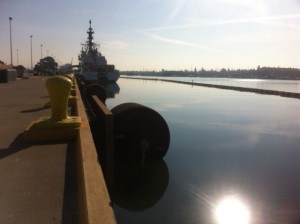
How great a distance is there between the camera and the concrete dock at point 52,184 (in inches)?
152

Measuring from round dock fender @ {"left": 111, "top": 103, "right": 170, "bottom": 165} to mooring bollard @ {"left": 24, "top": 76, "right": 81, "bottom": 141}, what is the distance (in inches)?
146

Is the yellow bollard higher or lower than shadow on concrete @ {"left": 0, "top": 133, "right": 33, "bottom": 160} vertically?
higher

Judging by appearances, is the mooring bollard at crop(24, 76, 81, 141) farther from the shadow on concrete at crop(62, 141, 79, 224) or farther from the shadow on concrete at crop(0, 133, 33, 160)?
the shadow on concrete at crop(62, 141, 79, 224)

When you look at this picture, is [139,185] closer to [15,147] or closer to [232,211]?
[232,211]

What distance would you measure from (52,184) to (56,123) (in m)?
2.79

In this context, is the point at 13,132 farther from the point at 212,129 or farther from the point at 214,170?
the point at 212,129

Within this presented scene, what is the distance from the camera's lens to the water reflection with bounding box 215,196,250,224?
890 centimetres

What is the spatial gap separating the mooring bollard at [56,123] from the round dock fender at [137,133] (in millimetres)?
3707

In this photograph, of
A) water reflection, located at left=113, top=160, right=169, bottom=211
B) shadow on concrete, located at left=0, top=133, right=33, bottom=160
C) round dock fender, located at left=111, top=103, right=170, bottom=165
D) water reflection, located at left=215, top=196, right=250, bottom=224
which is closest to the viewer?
shadow on concrete, located at left=0, top=133, right=33, bottom=160

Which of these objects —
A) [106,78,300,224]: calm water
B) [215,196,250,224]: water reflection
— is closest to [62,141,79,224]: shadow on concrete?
[106,78,300,224]: calm water

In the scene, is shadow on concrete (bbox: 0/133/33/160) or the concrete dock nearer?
the concrete dock

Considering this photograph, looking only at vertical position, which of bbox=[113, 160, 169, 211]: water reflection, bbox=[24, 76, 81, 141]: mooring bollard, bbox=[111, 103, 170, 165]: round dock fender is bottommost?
bbox=[113, 160, 169, 211]: water reflection

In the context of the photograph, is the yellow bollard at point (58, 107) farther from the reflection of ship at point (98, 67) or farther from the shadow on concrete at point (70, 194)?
the reflection of ship at point (98, 67)

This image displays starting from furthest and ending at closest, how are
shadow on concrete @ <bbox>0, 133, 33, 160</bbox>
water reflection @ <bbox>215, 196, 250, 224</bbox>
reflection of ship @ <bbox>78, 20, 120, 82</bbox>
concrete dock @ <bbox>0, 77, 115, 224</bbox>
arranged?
reflection of ship @ <bbox>78, 20, 120, 82</bbox> → water reflection @ <bbox>215, 196, 250, 224</bbox> → shadow on concrete @ <bbox>0, 133, 33, 160</bbox> → concrete dock @ <bbox>0, 77, 115, 224</bbox>
